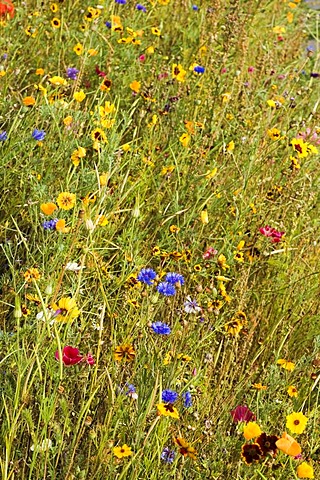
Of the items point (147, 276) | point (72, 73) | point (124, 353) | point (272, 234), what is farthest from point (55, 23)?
point (124, 353)

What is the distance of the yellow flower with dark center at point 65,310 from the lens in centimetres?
161

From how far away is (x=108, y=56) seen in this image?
3.10 metres

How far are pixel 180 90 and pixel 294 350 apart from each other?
1.18 meters

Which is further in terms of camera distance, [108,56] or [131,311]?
[108,56]

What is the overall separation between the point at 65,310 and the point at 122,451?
362 millimetres

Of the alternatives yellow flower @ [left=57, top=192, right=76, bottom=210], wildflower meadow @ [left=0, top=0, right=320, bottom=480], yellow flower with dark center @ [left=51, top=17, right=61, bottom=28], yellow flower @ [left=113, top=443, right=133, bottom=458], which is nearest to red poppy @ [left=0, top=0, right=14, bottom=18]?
wildflower meadow @ [left=0, top=0, right=320, bottom=480]

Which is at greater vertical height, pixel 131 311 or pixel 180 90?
pixel 180 90

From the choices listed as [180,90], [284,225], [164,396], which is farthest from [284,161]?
[164,396]

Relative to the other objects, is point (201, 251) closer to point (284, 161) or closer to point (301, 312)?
point (301, 312)

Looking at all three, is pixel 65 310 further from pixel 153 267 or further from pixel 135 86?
pixel 135 86

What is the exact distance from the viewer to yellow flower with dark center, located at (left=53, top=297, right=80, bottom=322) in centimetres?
161

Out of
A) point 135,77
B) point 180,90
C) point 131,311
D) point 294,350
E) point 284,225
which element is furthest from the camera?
point 135,77

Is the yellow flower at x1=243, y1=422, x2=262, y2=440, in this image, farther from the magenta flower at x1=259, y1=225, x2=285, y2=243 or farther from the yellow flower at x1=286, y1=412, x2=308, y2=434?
the magenta flower at x1=259, y1=225, x2=285, y2=243

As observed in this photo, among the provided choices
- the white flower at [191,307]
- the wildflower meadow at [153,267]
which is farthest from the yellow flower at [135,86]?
the white flower at [191,307]
